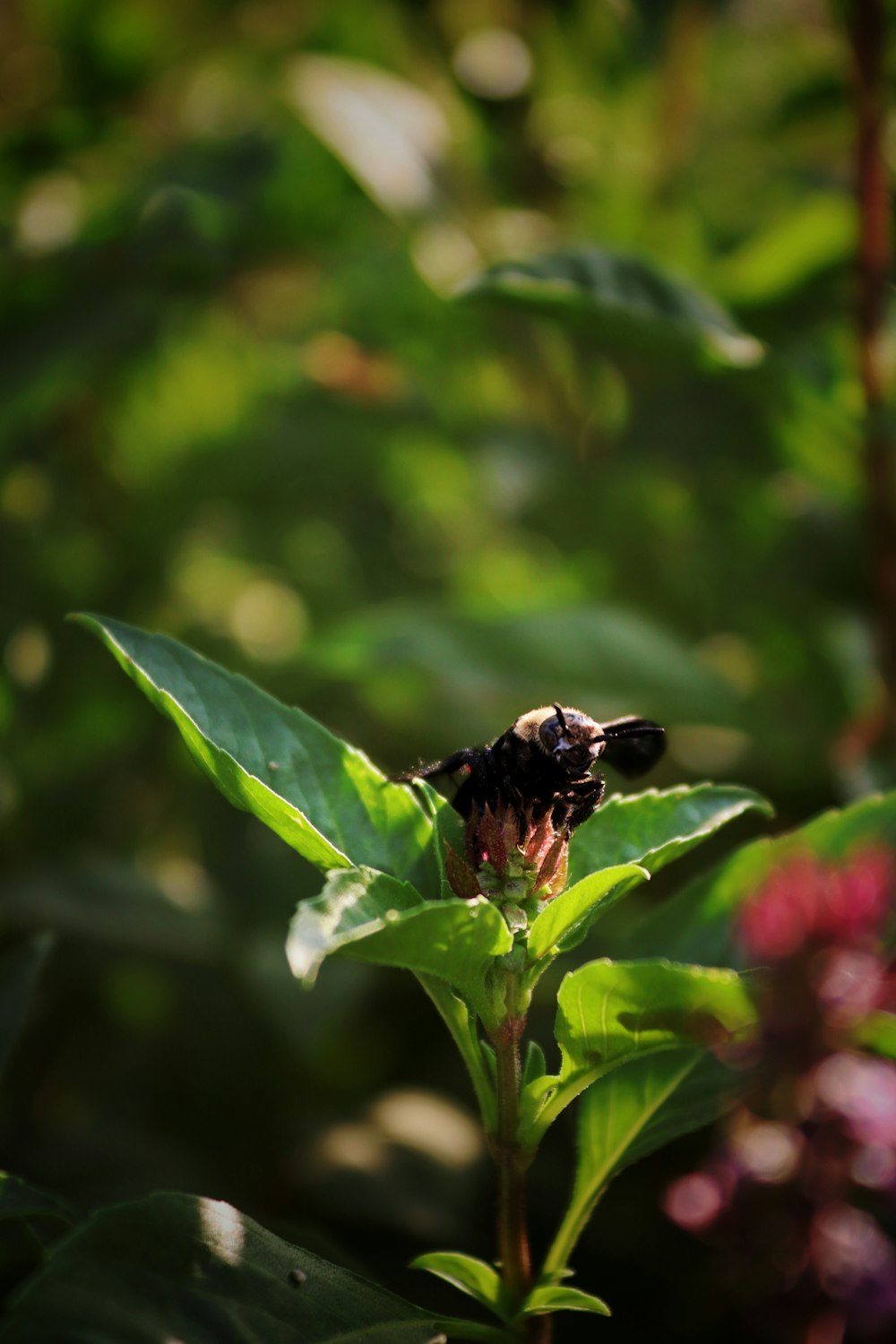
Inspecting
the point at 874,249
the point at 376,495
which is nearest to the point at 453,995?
the point at 874,249

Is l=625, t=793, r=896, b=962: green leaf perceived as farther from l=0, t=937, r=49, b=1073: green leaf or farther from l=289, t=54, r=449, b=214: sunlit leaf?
l=289, t=54, r=449, b=214: sunlit leaf

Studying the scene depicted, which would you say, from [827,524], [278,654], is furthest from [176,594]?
[827,524]

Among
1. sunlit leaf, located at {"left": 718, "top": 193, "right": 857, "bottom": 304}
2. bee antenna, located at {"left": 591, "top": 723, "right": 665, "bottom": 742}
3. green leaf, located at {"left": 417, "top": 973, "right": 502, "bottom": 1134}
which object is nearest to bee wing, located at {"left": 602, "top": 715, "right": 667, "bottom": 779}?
bee antenna, located at {"left": 591, "top": 723, "right": 665, "bottom": 742}

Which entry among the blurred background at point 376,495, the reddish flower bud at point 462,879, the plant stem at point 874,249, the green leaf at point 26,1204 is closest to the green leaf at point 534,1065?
the reddish flower bud at point 462,879

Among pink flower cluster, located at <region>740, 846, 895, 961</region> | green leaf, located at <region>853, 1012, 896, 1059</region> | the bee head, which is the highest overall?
the bee head

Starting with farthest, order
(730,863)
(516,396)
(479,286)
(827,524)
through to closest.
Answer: (516,396)
(827,524)
(479,286)
(730,863)

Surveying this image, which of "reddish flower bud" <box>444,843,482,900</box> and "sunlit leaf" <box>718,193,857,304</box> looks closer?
"reddish flower bud" <box>444,843,482,900</box>

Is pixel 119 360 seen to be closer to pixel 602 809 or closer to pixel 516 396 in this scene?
pixel 516 396
